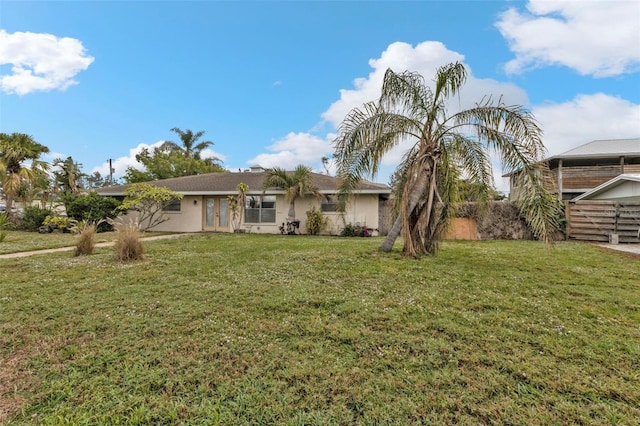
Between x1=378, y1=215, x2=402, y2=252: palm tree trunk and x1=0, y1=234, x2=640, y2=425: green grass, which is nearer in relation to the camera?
x1=0, y1=234, x2=640, y2=425: green grass

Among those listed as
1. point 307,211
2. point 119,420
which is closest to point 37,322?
point 119,420

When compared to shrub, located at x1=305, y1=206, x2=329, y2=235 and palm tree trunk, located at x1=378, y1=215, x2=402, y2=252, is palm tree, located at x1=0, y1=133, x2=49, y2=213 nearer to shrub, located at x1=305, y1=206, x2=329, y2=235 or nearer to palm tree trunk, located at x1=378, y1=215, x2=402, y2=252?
shrub, located at x1=305, y1=206, x2=329, y2=235

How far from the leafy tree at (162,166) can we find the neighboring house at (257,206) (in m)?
10.2

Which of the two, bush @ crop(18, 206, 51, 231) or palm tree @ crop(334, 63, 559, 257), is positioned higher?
palm tree @ crop(334, 63, 559, 257)

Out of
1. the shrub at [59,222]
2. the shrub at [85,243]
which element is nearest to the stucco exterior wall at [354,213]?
the shrub at [85,243]

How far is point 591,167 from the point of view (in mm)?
17219

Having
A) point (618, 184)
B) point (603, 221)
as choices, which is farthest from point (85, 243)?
point (603, 221)

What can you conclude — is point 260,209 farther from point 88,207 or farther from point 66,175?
point 66,175

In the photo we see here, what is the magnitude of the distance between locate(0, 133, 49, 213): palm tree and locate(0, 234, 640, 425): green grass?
52.0 ft

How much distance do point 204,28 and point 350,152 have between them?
31.6 ft

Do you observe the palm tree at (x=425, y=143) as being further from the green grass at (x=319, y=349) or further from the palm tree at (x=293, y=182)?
the palm tree at (x=293, y=182)

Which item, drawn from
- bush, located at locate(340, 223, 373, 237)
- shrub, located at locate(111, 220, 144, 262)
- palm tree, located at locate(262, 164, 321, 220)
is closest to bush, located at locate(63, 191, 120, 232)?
palm tree, located at locate(262, 164, 321, 220)

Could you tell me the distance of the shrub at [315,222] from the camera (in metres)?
15.0

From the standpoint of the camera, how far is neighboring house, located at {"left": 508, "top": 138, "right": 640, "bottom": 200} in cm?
1675
